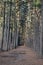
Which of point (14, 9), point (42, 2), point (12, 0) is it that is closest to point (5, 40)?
point (14, 9)

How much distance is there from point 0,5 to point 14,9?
6.59ft

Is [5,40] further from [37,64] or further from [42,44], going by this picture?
[37,64]

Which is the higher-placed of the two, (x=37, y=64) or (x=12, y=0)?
(x=12, y=0)

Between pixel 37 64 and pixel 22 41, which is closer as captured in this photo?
pixel 37 64

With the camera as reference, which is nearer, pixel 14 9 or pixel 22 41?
pixel 14 9

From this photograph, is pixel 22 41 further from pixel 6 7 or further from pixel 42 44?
pixel 42 44

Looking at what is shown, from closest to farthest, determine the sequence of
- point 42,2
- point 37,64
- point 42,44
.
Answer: point 42,2
point 37,64
point 42,44

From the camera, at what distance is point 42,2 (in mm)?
8969

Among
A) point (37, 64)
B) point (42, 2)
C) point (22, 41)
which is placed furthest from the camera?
point (22, 41)

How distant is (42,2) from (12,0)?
46.9ft

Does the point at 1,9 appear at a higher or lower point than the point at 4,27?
higher

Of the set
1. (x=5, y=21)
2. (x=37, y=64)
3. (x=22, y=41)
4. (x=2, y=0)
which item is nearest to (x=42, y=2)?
(x=37, y=64)

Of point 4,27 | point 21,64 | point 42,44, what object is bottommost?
point 21,64

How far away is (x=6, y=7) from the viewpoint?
24.3 meters
